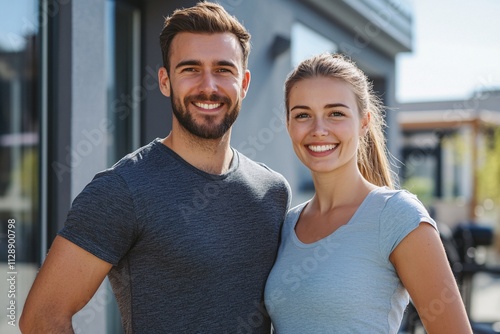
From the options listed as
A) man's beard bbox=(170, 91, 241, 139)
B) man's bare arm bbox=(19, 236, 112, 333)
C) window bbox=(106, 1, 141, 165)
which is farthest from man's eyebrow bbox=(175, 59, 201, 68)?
window bbox=(106, 1, 141, 165)

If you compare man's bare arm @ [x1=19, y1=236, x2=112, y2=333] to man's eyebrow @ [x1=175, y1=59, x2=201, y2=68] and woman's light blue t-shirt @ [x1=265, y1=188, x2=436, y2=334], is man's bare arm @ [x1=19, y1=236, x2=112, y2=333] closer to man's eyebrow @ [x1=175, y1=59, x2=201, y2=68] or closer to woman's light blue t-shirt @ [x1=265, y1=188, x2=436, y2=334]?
woman's light blue t-shirt @ [x1=265, y1=188, x2=436, y2=334]

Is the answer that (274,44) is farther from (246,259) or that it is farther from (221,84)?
(246,259)

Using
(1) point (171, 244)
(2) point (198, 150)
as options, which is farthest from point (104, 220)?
(2) point (198, 150)

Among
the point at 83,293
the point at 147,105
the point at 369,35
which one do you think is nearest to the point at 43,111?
the point at 147,105

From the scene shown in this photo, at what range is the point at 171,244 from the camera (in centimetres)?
182

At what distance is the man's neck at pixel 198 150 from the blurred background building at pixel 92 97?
3.07 feet

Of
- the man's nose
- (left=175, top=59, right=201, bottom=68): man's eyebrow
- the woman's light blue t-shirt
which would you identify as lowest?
the woman's light blue t-shirt

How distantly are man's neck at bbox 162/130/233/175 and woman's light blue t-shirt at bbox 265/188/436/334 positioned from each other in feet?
1.44

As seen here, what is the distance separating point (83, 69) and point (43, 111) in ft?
0.95

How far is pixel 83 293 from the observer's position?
68.2 inches

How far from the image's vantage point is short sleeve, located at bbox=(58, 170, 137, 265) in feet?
5.58

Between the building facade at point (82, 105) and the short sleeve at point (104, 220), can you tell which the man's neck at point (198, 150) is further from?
the building facade at point (82, 105)

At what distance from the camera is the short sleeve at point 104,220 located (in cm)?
170

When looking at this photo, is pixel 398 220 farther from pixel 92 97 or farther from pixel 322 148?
pixel 92 97
